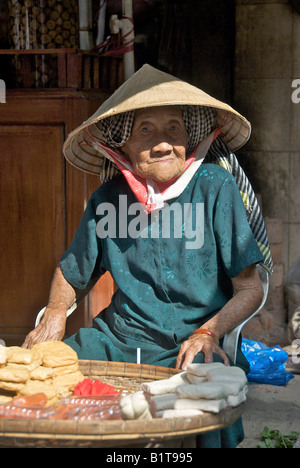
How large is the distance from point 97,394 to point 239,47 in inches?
125

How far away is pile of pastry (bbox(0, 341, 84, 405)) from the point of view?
7.60ft


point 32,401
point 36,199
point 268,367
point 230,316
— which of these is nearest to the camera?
point 32,401

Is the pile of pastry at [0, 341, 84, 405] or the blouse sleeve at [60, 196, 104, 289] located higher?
the blouse sleeve at [60, 196, 104, 289]

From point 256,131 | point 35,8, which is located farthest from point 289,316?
point 35,8

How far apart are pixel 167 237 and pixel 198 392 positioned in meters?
0.97

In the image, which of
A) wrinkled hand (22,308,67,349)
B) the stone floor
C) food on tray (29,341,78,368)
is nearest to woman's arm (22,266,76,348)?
wrinkled hand (22,308,67,349)

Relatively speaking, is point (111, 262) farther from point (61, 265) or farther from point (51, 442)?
point (51, 442)

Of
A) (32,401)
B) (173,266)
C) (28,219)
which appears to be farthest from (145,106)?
→ (28,219)

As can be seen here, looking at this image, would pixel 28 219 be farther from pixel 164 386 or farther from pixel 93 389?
pixel 164 386

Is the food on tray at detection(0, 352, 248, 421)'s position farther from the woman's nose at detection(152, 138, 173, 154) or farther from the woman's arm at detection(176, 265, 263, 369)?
the woman's nose at detection(152, 138, 173, 154)

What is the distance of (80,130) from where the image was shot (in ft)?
10.00

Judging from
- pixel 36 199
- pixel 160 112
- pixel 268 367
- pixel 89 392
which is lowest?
pixel 268 367

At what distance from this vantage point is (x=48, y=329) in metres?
2.92

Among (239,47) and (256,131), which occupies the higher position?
(239,47)
